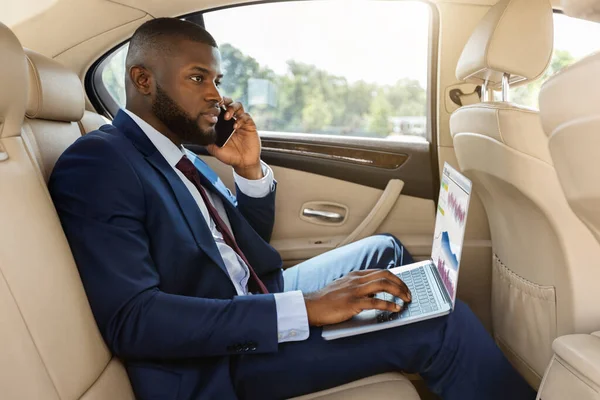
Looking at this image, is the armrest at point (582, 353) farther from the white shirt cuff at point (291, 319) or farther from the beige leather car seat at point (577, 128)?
the white shirt cuff at point (291, 319)

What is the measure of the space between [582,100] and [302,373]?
2.40 ft

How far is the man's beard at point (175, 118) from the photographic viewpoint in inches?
56.8

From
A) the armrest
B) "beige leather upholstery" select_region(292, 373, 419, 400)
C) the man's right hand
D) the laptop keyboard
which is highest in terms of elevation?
the man's right hand

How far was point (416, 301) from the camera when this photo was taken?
1201mm

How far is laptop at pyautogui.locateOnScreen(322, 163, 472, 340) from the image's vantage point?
1.11m

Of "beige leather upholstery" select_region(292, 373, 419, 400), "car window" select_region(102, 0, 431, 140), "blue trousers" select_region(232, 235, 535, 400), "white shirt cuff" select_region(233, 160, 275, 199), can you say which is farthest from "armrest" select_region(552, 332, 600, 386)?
"car window" select_region(102, 0, 431, 140)

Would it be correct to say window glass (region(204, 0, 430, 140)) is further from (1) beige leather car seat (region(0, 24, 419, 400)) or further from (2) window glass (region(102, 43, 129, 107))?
(1) beige leather car seat (region(0, 24, 419, 400))

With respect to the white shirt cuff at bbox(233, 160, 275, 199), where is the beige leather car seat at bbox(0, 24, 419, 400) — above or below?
above

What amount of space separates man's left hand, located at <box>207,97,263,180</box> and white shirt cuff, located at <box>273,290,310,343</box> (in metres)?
0.71

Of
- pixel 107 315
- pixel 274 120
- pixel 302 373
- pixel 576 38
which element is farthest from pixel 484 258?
pixel 107 315

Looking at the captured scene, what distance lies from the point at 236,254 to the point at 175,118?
1.28ft

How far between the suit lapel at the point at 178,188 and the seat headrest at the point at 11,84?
12.7 inches

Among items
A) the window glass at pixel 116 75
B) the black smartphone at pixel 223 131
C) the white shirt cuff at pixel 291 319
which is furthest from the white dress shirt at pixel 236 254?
the window glass at pixel 116 75

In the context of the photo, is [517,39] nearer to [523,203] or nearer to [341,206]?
[523,203]
